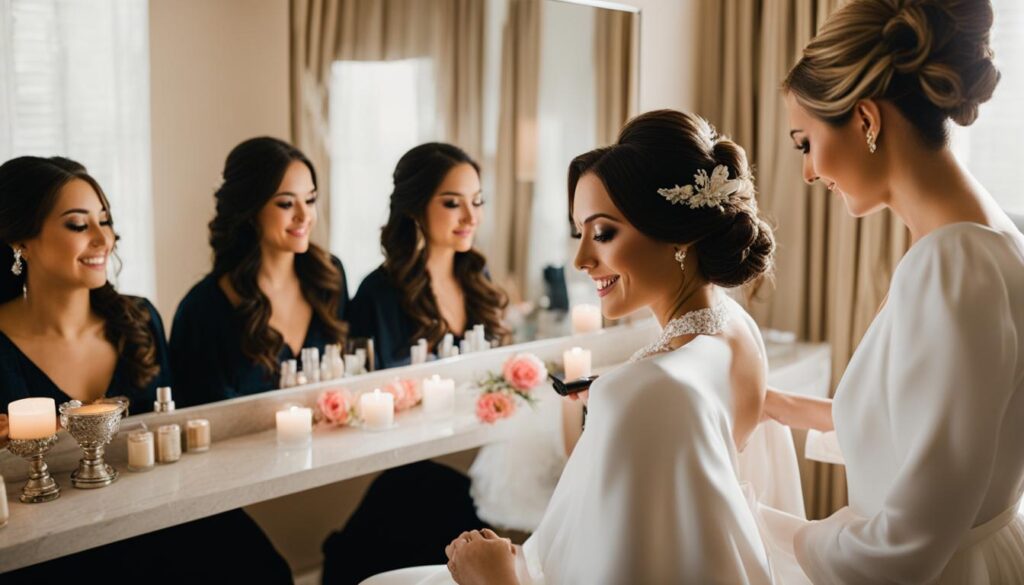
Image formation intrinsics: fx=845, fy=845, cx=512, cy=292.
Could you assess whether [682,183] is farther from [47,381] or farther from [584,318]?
[584,318]

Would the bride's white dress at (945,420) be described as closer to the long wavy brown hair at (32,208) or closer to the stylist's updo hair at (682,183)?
the stylist's updo hair at (682,183)

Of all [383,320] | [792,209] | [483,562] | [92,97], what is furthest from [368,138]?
[792,209]

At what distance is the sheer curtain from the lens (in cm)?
187

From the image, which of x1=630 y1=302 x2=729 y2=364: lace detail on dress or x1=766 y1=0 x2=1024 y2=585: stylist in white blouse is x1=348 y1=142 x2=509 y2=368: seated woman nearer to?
x1=630 y1=302 x2=729 y2=364: lace detail on dress

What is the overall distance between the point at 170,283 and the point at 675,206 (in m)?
1.32

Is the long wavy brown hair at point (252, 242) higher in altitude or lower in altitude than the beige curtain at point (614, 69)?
lower

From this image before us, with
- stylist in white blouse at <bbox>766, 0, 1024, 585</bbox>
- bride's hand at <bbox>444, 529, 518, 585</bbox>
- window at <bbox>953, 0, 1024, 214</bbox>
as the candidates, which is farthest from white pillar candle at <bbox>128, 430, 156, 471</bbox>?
window at <bbox>953, 0, 1024, 214</bbox>

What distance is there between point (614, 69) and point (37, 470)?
2.34 m

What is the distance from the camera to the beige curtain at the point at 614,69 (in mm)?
3160

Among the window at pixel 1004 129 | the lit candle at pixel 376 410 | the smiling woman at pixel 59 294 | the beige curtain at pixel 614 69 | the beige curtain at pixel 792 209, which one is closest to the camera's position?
the smiling woman at pixel 59 294

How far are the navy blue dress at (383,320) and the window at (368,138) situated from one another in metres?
0.04

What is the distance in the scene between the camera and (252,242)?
228 cm

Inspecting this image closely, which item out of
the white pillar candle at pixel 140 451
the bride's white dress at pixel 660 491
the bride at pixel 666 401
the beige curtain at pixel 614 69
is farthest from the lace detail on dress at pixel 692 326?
the beige curtain at pixel 614 69

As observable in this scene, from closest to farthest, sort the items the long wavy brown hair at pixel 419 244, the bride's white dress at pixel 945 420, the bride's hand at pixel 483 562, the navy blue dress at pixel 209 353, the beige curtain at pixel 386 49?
the bride's white dress at pixel 945 420
the bride's hand at pixel 483 562
the navy blue dress at pixel 209 353
the beige curtain at pixel 386 49
the long wavy brown hair at pixel 419 244
